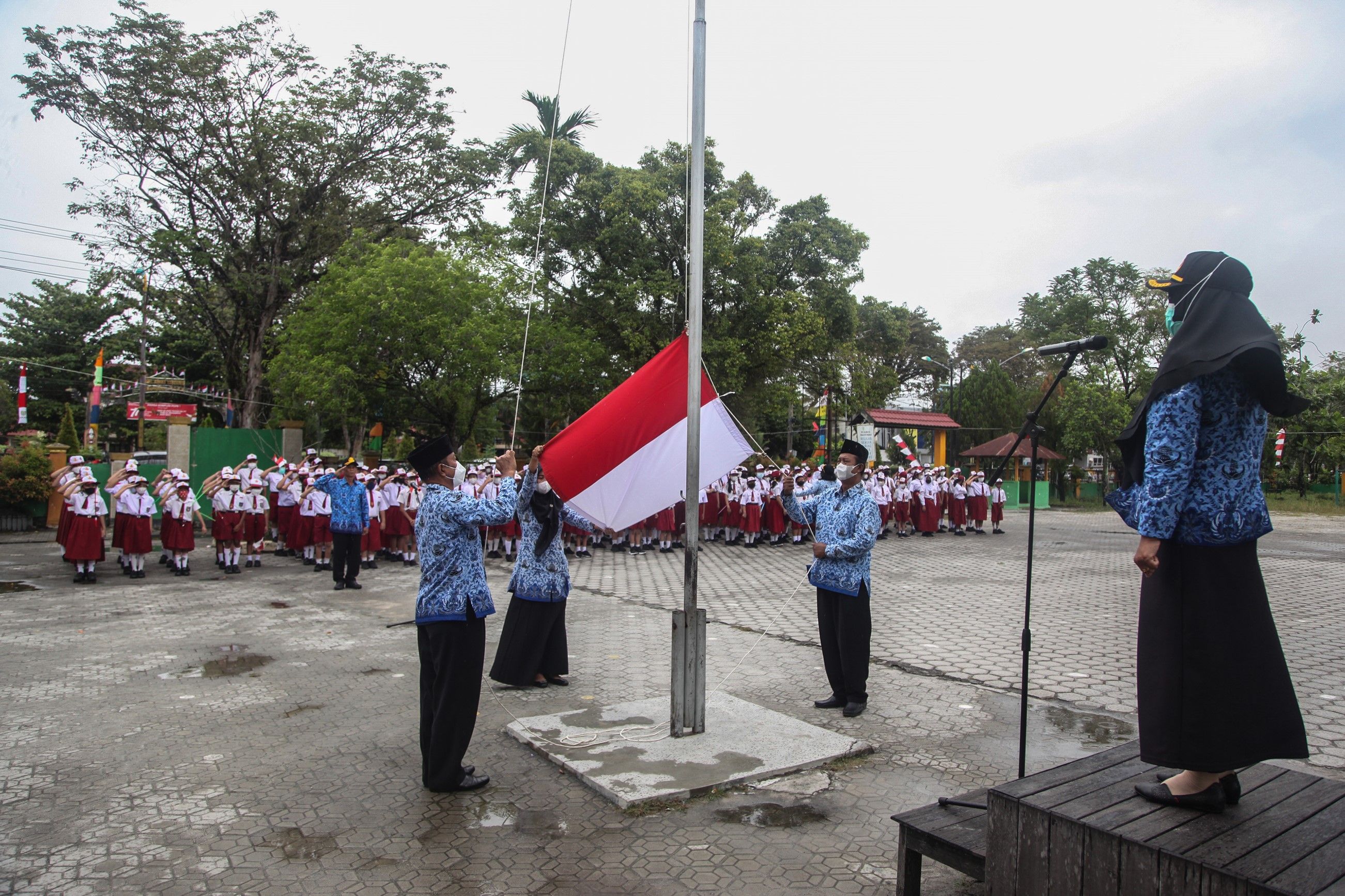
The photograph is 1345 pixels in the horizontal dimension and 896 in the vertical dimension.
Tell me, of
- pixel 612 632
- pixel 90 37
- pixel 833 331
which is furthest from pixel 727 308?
pixel 90 37

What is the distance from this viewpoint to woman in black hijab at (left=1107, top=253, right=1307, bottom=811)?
3.00 m

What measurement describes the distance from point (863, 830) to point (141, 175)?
29.4 meters

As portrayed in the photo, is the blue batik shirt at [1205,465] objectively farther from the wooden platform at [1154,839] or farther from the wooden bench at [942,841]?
the wooden bench at [942,841]

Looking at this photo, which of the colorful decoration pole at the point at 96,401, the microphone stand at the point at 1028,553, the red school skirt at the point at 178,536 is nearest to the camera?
the microphone stand at the point at 1028,553

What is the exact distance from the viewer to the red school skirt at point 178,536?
1451cm

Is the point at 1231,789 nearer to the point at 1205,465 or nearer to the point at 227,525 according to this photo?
the point at 1205,465

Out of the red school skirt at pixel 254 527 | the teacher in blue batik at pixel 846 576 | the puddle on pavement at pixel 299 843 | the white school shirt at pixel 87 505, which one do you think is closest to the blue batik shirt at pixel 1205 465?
the teacher in blue batik at pixel 846 576

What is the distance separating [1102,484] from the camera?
38906 millimetres

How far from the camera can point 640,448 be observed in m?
5.96

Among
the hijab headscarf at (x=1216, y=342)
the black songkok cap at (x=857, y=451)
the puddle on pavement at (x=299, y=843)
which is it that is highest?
the hijab headscarf at (x=1216, y=342)

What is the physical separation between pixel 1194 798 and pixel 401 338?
21.6 meters

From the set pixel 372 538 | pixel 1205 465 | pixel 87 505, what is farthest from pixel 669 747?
pixel 87 505

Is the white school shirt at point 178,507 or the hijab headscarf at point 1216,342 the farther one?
the white school shirt at point 178,507

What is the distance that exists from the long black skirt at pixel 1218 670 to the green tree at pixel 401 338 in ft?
66.6
